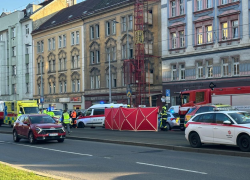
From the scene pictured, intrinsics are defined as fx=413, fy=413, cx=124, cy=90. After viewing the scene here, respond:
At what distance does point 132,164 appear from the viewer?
1259cm

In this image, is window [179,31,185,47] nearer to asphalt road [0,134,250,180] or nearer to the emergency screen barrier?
the emergency screen barrier

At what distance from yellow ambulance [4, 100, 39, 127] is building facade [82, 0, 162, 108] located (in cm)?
951

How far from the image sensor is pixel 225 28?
37.5m

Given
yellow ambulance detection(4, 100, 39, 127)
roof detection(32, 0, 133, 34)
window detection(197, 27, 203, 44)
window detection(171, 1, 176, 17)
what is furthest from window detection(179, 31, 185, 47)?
yellow ambulance detection(4, 100, 39, 127)

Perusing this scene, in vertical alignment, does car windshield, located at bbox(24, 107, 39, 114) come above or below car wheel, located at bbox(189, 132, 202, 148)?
above

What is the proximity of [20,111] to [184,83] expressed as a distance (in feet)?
52.9

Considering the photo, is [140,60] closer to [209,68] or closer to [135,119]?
[209,68]

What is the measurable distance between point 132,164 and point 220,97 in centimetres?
1691

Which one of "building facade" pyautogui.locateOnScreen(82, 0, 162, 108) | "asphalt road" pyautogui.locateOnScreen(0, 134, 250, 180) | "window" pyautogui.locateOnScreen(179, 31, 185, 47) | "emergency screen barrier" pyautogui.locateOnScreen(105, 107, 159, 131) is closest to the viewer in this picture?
"asphalt road" pyautogui.locateOnScreen(0, 134, 250, 180)

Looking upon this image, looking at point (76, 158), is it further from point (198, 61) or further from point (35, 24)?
point (35, 24)

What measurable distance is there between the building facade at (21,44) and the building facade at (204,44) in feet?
97.1

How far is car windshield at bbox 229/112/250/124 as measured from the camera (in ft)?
48.7

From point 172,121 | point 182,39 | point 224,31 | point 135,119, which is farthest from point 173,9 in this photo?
point 135,119

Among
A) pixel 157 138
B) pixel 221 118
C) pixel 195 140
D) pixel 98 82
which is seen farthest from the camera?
pixel 98 82
